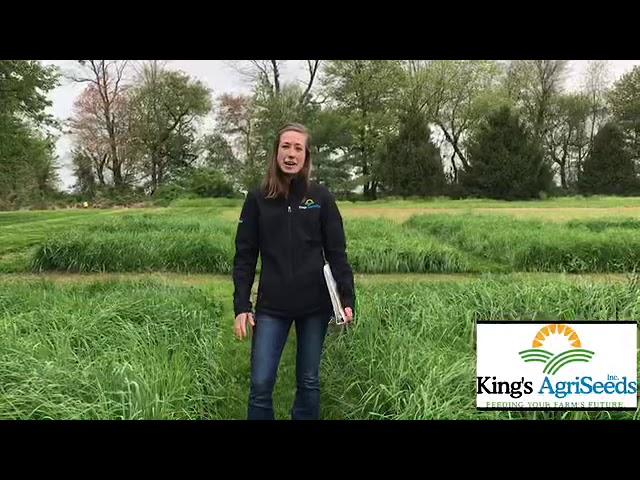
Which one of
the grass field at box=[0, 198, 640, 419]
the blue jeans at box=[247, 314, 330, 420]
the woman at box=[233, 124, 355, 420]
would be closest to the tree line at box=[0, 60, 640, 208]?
the grass field at box=[0, 198, 640, 419]

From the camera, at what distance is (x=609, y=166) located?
386 cm

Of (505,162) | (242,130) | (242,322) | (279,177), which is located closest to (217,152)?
(242,130)

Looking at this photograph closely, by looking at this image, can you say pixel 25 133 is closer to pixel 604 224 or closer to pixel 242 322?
pixel 242 322

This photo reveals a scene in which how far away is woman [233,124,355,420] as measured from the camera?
2844 millimetres

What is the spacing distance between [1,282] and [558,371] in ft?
12.2

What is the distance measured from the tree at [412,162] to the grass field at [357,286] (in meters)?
0.12

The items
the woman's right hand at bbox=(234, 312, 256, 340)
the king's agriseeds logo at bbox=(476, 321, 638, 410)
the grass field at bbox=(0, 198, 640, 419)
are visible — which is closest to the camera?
the woman's right hand at bbox=(234, 312, 256, 340)

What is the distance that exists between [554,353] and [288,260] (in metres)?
1.86

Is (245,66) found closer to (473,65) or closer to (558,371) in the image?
(473,65)

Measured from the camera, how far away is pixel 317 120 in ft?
12.7

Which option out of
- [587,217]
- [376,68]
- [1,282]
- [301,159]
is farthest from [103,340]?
[587,217]

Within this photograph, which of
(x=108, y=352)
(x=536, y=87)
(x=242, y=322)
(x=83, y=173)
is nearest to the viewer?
(x=242, y=322)

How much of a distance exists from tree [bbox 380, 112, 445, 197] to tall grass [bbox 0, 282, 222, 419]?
5.01ft

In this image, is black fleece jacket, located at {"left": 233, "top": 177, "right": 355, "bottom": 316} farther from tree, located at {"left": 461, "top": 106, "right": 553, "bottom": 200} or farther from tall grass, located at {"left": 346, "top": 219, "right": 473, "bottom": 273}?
tree, located at {"left": 461, "top": 106, "right": 553, "bottom": 200}
